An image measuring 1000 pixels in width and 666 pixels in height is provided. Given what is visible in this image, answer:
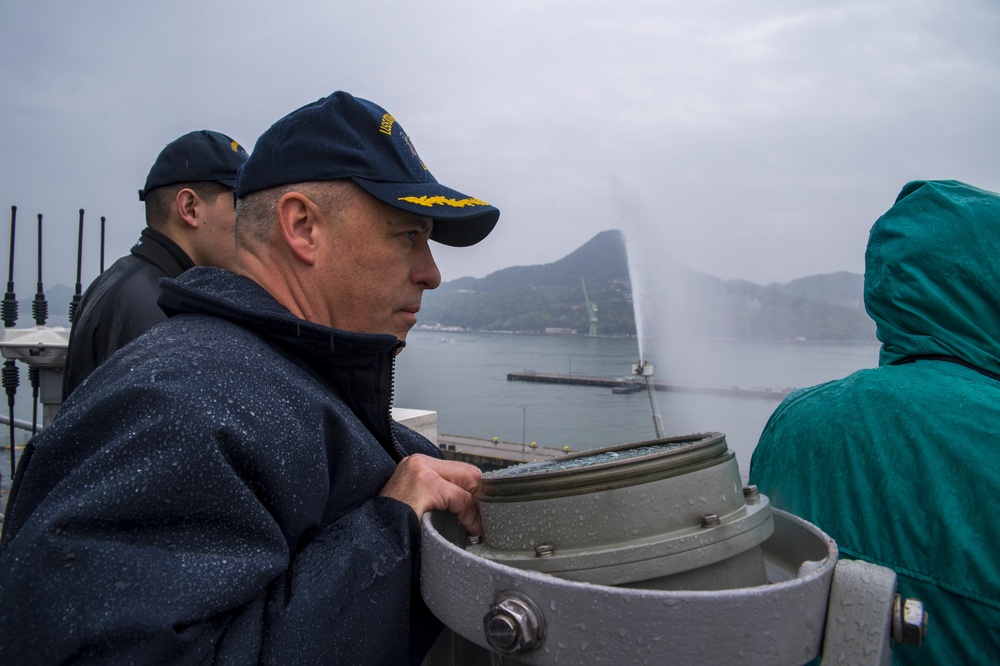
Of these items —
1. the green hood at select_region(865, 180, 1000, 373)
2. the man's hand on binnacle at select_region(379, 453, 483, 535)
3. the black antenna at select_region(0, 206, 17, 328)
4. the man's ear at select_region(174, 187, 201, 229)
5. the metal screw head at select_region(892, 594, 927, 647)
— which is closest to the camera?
the metal screw head at select_region(892, 594, 927, 647)

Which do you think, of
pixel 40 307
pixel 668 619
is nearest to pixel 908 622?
pixel 668 619

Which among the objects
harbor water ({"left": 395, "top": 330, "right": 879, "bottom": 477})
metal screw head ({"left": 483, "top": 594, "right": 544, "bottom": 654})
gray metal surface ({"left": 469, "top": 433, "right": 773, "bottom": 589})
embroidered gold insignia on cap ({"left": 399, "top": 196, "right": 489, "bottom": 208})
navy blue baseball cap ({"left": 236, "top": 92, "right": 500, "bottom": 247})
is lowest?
harbor water ({"left": 395, "top": 330, "right": 879, "bottom": 477})

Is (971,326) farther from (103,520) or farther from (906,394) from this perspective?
(103,520)

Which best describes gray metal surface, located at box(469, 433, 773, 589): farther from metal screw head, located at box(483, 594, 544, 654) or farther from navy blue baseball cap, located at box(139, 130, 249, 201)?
navy blue baseball cap, located at box(139, 130, 249, 201)

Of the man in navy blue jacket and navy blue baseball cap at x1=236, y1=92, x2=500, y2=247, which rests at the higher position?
navy blue baseball cap at x1=236, y1=92, x2=500, y2=247

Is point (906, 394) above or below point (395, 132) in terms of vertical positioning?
below

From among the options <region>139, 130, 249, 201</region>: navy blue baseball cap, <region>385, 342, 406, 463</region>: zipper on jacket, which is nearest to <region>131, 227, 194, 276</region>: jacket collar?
<region>139, 130, 249, 201</region>: navy blue baseball cap

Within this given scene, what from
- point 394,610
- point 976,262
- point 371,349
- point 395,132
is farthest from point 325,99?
point 976,262

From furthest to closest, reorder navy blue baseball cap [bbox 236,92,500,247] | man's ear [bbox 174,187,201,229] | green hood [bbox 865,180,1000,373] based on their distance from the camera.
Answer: man's ear [bbox 174,187,201,229] → green hood [bbox 865,180,1000,373] → navy blue baseball cap [bbox 236,92,500,247]

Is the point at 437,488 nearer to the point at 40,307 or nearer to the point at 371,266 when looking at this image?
the point at 371,266

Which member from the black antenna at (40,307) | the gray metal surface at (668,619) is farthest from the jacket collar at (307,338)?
the black antenna at (40,307)

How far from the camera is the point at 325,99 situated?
1.86m

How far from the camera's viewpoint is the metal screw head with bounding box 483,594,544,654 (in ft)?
3.76

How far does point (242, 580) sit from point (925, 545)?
5.91 feet
